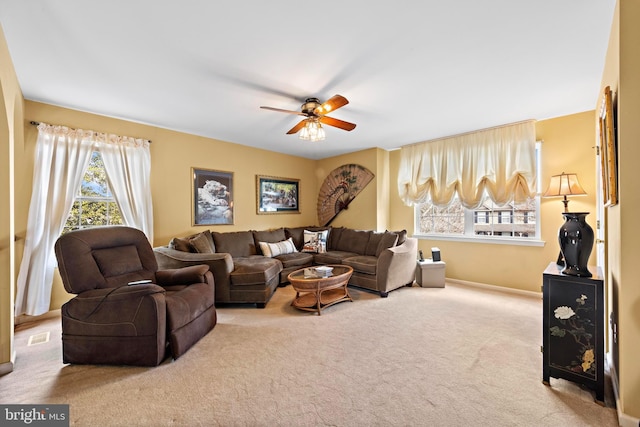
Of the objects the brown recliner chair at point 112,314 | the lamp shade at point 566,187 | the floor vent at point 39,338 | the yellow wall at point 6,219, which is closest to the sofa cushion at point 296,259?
the brown recliner chair at point 112,314

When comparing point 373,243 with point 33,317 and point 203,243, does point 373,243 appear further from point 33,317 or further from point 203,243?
point 33,317

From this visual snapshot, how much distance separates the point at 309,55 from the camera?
212 centimetres

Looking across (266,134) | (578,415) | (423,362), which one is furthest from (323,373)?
(266,134)

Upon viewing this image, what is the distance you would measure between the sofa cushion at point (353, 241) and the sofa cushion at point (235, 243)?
1.64 m

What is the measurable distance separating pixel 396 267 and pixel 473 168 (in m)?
2.02

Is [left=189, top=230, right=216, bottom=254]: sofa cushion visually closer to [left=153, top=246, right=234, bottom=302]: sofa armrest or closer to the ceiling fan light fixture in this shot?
[left=153, top=246, right=234, bottom=302]: sofa armrest

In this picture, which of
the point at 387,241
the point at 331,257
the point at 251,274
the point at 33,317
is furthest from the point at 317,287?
the point at 33,317

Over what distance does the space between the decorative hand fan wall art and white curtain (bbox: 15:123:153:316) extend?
349 centimetres

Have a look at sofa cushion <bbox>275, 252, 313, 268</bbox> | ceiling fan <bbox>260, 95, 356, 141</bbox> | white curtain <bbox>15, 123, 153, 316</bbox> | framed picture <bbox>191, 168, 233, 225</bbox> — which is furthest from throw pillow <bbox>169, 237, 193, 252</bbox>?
ceiling fan <bbox>260, 95, 356, 141</bbox>

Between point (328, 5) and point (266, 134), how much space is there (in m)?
2.81

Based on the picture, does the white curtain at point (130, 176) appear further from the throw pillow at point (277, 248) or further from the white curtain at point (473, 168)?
the white curtain at point (473, 168)

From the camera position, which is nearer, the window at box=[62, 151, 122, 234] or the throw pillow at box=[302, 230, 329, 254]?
the window at box=[62, 151, 122, 234]

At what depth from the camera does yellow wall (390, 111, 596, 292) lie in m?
3.34

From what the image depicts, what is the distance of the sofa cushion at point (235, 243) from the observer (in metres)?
4.21
